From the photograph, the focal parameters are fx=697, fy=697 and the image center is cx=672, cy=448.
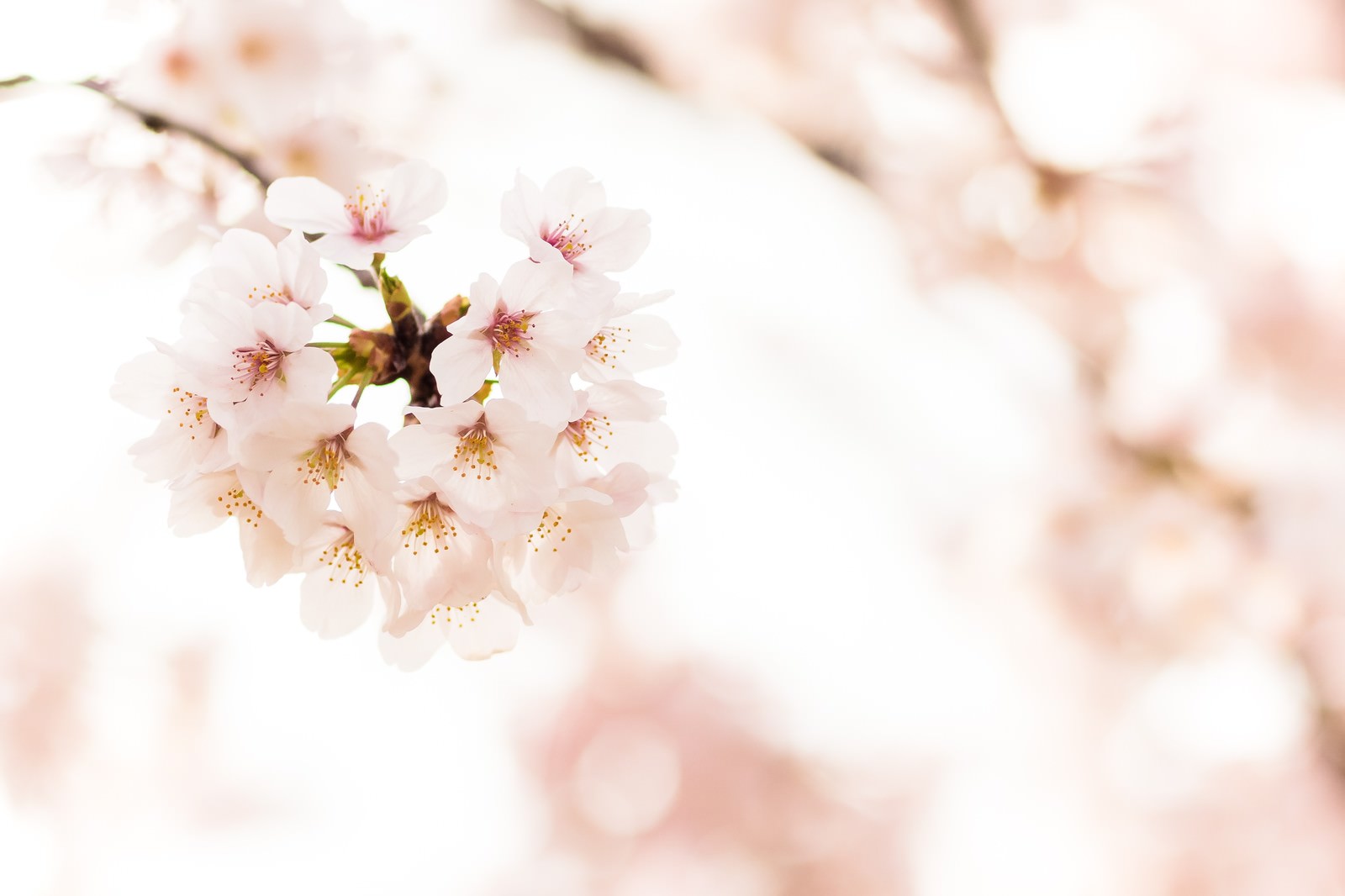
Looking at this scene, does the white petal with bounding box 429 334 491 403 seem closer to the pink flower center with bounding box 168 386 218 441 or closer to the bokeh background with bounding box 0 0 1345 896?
the pink flower center with bounding box 168 386 218 441

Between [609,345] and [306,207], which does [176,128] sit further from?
[609,345]

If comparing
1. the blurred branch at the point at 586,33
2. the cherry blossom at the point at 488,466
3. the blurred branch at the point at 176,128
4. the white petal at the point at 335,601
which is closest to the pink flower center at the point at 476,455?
the cherry blossom at the point at 488,466

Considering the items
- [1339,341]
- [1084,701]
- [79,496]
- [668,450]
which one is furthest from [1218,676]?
[79,496]

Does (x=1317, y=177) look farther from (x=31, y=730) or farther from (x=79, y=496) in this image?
(x=31, y=730)

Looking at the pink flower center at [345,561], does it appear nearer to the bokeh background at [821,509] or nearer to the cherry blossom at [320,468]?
the cherry blossom at [320,468]

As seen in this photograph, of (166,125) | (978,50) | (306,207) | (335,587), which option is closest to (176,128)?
(166,125)
